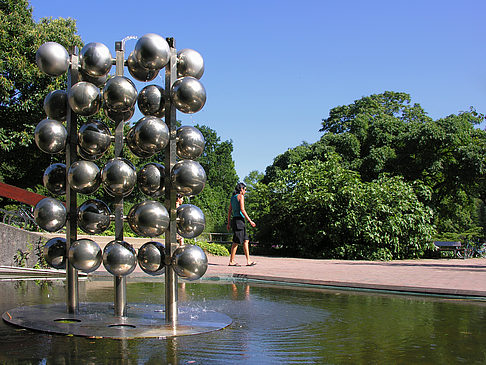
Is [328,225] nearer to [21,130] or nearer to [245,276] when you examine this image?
[245,276]

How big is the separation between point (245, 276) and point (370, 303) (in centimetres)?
327

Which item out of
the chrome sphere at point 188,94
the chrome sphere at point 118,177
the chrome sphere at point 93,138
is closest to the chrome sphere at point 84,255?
the chrome sphere at point 118,177

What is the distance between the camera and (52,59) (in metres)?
4.77

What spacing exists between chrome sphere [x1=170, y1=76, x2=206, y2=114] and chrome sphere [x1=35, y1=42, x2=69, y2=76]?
109 cm

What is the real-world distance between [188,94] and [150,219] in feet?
3.82

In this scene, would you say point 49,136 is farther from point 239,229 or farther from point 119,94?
point 239,229

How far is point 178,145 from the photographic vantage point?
4.71 meters

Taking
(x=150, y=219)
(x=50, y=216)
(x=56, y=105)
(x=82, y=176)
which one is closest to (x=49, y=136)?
(x=56, y=105)

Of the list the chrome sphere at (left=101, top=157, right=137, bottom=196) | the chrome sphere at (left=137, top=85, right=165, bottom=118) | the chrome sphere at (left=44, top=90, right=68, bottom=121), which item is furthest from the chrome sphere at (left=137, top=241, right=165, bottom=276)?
the chrome sphere at (left=44, top=90, right=68, bottom=121)

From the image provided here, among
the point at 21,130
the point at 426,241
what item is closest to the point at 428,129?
the point at 426,241

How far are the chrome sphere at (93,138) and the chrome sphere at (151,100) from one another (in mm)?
427

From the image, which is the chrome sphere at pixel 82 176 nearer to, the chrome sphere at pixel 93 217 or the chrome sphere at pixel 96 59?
the chrome sphere at pixel 93 217

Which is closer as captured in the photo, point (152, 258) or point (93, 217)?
point (152, 258)

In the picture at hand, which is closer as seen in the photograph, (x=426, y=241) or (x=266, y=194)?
(x=426, y=241)
